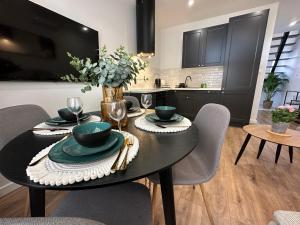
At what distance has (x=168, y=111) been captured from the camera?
2.87ft

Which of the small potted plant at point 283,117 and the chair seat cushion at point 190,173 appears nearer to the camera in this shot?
the chair seat cushion at point 190,173

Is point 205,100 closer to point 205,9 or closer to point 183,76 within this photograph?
point 183,76

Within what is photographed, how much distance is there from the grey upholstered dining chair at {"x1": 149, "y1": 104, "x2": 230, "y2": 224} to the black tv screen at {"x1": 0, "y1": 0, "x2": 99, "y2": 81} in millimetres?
1497

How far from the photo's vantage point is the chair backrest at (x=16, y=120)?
31.5 inches

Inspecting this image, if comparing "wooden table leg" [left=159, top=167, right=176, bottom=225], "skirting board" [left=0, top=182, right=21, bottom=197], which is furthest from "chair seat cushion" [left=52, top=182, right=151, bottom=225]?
"skirting board" [left=0, top=182, right=21, bottom=197]

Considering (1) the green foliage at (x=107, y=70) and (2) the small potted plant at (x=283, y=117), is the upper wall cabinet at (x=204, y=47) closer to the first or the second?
(2) the small potted plant at (x=283, y=117)

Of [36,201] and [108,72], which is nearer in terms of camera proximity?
[36,201]

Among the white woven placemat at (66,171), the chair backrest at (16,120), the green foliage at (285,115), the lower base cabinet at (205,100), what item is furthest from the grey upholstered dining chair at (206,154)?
the lower base cabinet at (205,100)

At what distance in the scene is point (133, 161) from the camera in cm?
50

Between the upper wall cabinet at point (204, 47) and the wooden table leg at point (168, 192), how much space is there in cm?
336

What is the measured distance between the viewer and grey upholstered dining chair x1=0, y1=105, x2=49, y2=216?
2.63 feet

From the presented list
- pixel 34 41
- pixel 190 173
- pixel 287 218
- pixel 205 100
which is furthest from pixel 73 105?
pixel 205 100

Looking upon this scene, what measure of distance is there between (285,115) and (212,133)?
1.20 meters

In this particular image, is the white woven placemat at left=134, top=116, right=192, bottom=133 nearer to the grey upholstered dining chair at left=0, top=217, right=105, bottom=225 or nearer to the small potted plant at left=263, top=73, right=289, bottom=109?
the grey upholstered dining chair at left=0, top=217, right=105, bottom=225
